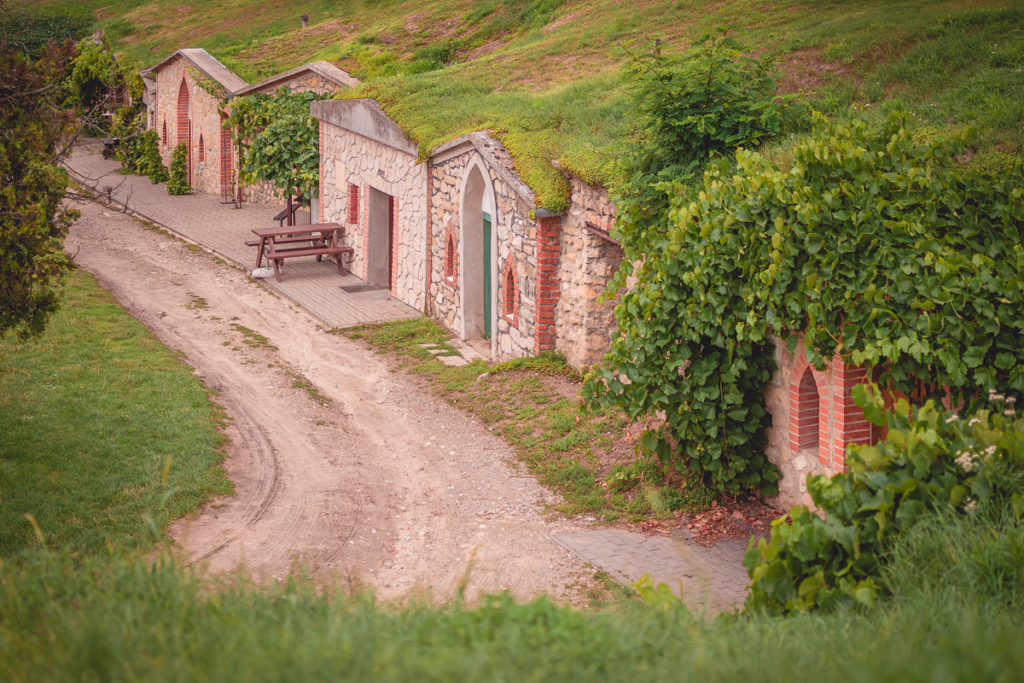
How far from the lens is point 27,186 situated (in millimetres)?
9008

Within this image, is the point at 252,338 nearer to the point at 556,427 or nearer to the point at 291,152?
the point at 556,427

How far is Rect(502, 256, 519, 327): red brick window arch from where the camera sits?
1430 cm

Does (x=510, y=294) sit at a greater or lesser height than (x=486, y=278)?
lesser

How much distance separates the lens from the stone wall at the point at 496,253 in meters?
13.9

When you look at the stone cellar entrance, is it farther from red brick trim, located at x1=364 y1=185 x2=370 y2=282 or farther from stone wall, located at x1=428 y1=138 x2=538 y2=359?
stone wall, located at x1=428 y1=138 x2=538 y2=359

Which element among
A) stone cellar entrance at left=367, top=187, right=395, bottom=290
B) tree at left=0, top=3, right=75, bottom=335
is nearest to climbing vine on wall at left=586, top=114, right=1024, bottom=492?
tree at left=0, top=3, right=75, bottom=335

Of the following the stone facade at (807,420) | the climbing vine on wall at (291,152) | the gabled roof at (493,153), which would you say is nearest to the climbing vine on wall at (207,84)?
the climbing vine on wall at (291,152)

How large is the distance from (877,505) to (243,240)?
19533 millimetres

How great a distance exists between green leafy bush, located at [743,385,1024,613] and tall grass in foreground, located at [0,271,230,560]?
4102mm

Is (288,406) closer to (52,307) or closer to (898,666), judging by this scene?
(52,307)

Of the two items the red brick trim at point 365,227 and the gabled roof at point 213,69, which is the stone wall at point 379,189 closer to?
the red brick trim at point 365,227

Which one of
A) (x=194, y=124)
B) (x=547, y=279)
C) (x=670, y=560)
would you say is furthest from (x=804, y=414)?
(x=194, y=124)

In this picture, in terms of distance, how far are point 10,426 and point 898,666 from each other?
10.2 metres

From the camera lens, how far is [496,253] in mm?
14734
